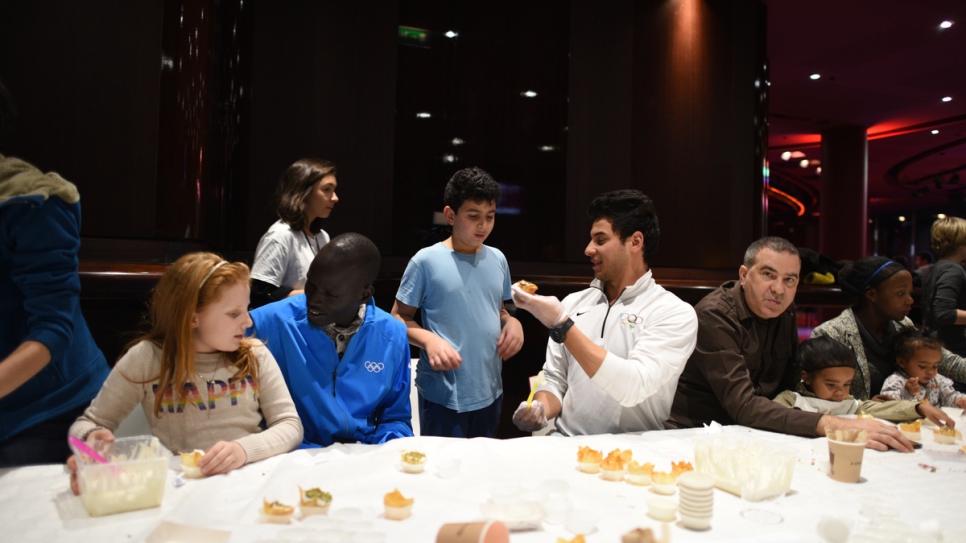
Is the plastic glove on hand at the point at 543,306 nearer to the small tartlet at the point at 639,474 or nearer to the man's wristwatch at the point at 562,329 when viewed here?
the man's wristwatch at the point at 562,329

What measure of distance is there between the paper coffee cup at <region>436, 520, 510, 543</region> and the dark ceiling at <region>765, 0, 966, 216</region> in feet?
18.8

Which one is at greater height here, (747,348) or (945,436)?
(747,348)

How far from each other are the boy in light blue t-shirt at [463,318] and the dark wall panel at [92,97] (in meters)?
1.24

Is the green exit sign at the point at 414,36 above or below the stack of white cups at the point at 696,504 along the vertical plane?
above

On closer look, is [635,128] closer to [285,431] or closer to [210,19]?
[210,19]

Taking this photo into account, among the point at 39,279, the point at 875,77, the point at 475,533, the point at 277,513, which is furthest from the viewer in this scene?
the point at 875,77

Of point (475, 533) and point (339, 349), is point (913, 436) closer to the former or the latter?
point (475, 533)

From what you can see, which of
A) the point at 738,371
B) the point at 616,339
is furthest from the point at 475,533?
the point at 738,371

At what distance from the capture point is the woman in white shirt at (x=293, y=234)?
2625 millimetres

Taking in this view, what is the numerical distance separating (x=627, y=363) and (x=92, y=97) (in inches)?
94.6

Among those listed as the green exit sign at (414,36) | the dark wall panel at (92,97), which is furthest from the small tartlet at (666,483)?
the green exit sign at (414,36)

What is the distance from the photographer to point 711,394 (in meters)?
2.21

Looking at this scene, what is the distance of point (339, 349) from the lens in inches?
69.2

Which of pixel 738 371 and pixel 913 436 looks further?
pixel 738 371
